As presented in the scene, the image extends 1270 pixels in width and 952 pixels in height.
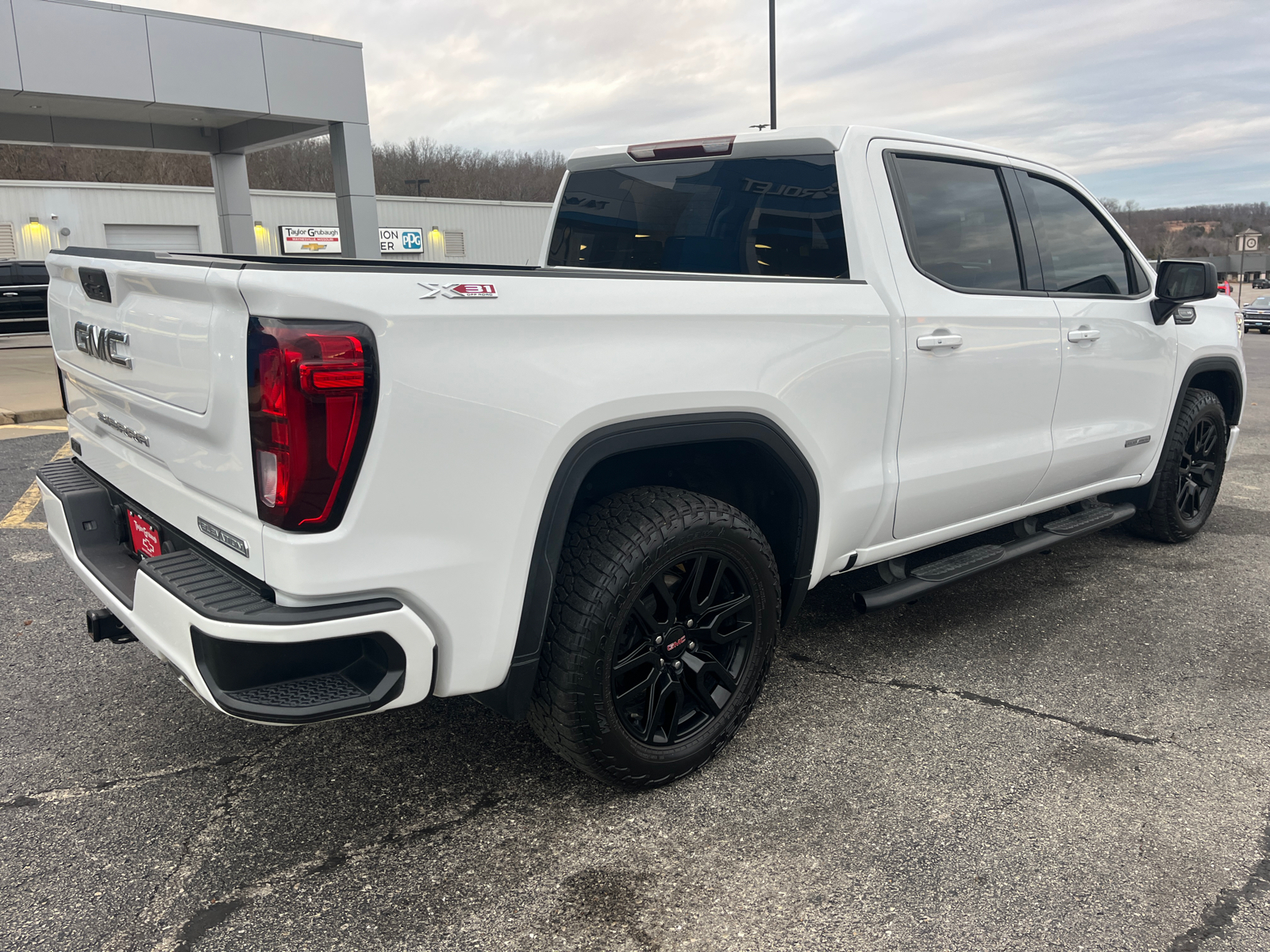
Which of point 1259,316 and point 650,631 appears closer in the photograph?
point 650,631

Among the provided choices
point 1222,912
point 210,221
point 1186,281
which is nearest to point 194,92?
point 1186,281

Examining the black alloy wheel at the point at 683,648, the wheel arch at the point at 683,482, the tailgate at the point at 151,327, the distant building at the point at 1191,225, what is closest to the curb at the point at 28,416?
the tailgate at the point at 151,327

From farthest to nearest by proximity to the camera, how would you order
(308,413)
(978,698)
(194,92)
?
(194,92)
(978,698)
(308,413)

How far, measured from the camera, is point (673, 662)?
8.80 feet

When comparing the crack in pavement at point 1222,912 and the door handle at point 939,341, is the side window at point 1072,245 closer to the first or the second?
the door handle at point 939,341

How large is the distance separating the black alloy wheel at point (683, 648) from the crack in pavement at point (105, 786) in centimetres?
128

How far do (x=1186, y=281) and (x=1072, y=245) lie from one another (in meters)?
0.62

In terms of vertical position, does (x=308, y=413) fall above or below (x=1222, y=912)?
above

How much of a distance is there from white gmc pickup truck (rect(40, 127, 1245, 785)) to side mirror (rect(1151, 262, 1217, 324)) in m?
0.02

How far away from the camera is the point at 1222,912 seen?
7.21 feet

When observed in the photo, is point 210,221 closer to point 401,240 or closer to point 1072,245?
point 401,240

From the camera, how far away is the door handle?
3082mm

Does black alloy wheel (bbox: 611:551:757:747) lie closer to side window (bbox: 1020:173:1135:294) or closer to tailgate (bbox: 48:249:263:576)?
tailgate (bbox: 48:249:263:576)

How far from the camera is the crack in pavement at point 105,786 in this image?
2643 mm
